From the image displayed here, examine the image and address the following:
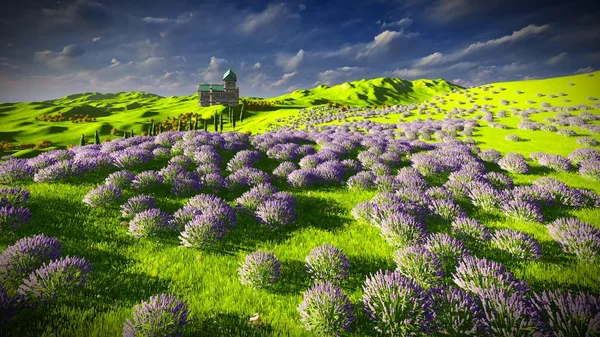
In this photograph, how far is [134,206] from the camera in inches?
214

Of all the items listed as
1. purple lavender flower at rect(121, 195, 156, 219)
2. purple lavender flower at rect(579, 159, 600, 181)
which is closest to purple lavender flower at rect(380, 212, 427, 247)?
purple lavender flower at rect(121, 195, 156, 219)

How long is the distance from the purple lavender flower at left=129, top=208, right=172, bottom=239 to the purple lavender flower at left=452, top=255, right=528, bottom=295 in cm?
512

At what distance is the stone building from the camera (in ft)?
369

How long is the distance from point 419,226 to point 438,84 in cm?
22086

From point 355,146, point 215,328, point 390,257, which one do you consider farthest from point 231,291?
point 355,146

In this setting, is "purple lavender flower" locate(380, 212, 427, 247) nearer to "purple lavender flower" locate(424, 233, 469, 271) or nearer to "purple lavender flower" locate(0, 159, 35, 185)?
"purple lavender flower" locate(424, 233, 469, 271)

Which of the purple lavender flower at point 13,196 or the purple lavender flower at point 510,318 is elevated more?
the purple lavender flower at point 13,196

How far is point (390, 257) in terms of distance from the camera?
4.40 metres

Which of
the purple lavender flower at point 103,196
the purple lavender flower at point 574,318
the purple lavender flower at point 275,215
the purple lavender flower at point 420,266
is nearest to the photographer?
the purple lavender flower at point 574,318

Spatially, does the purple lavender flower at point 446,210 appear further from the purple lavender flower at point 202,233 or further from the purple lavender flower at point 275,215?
the purple lavender flower at point 202,233

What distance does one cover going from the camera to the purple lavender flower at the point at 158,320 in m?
2.56

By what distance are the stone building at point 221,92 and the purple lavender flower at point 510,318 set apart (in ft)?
386

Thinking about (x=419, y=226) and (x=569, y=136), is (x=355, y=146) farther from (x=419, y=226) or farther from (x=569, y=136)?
(x=569, y=136)

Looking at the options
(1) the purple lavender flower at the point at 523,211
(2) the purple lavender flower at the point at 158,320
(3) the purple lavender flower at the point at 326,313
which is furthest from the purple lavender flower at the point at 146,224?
(1) the purple lavender flower at the point at 523,211
